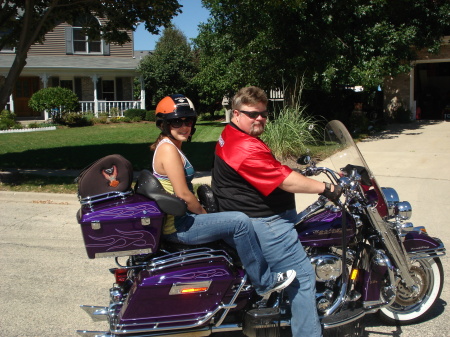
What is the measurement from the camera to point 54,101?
23.9 m

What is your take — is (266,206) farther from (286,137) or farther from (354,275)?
(286,137)

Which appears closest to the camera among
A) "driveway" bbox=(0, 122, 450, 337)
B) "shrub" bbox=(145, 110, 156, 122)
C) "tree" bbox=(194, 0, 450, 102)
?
"driveway" bbox=(0, 122, 450, 337)

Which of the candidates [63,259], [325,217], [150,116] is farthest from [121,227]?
[150,116]

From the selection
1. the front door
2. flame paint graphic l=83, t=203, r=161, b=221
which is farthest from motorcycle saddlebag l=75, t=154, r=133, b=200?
the front door

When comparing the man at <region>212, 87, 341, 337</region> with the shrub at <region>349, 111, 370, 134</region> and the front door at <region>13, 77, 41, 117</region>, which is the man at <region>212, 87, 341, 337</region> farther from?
the front door at <region>13, 77, 41, 117</region>

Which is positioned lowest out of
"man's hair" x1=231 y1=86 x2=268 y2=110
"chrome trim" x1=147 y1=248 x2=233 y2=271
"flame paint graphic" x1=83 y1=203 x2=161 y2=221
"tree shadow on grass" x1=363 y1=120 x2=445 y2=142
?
"chrome trim" x1=147 y1=248 x2=233 y2=271

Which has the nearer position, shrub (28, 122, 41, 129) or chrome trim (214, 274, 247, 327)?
chrome trim (214, 274, 247, 327)

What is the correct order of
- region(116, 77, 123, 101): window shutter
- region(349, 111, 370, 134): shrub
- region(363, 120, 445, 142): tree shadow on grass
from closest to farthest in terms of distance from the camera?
region(363, 120, 445, 142): tree shadow on grass, region(349, 111, 370, 134): shrub, region(116, 77, 123, 101): window shutter

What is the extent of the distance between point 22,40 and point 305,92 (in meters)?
11.2

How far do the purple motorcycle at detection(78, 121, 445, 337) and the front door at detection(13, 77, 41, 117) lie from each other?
1040 inches

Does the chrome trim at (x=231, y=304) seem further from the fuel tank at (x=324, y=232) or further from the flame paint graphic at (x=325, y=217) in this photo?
the flame paint graphic at (x=325, y=217)

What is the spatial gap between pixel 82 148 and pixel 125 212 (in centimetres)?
1247

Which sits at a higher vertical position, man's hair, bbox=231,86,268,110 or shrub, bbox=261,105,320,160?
man's hair, bbox=231,86,268,110

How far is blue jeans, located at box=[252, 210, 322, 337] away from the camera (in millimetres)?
3307
